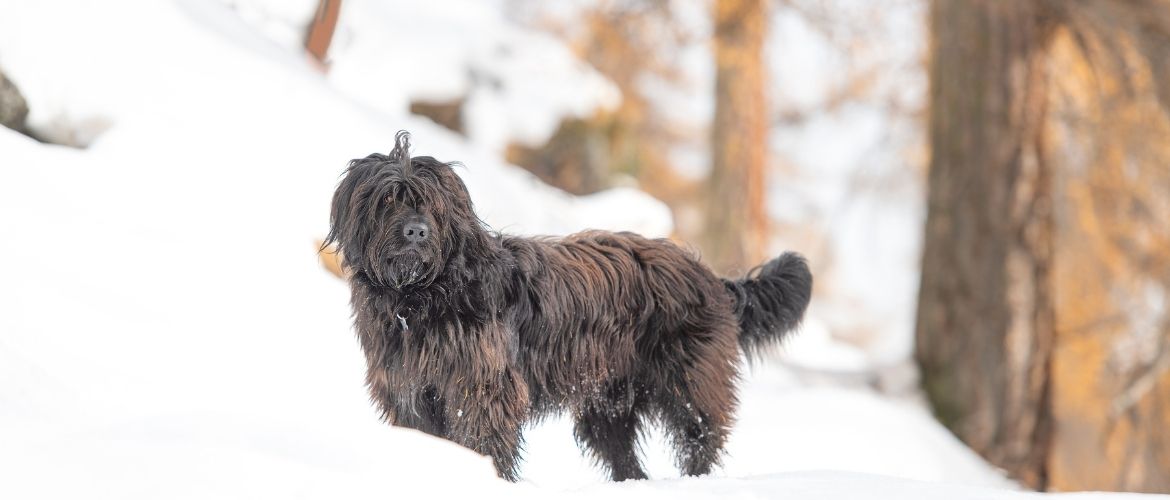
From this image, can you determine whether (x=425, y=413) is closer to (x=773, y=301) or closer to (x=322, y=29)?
(x=773, y=301)

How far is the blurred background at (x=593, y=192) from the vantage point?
6352mm

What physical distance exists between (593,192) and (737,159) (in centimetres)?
232

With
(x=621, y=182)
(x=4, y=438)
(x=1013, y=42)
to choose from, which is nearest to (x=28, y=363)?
(x=4, y=438)

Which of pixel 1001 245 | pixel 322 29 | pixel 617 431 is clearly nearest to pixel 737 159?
pixel 1001 245

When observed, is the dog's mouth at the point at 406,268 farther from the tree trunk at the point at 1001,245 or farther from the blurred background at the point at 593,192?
the tree trunk at the point at 1001,245

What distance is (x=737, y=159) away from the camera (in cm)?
1603

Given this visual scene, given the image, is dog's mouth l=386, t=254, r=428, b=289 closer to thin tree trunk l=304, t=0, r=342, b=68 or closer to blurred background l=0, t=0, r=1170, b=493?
blurred background l=0, t=0, r=1170, b=493

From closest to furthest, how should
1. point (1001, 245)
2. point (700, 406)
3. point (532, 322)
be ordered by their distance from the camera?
1. point (532, 322)
2. point (700, 406)
3. point (1001, 245)

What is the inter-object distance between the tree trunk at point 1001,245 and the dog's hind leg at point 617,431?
5.80 metres

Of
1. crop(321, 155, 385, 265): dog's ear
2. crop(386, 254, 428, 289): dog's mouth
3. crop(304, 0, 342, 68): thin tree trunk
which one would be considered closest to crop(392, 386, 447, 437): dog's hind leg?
crop(386, 254, 428, 289): dog's mouth

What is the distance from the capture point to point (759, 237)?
54.7 ft

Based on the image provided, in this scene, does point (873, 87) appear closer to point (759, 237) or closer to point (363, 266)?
point (759, 237)

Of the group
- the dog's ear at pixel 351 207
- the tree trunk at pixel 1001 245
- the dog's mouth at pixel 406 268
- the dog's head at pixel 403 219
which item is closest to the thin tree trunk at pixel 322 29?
the dog's ear at pixel 351 207

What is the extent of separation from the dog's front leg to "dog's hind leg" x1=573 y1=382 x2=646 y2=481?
2.74ft
